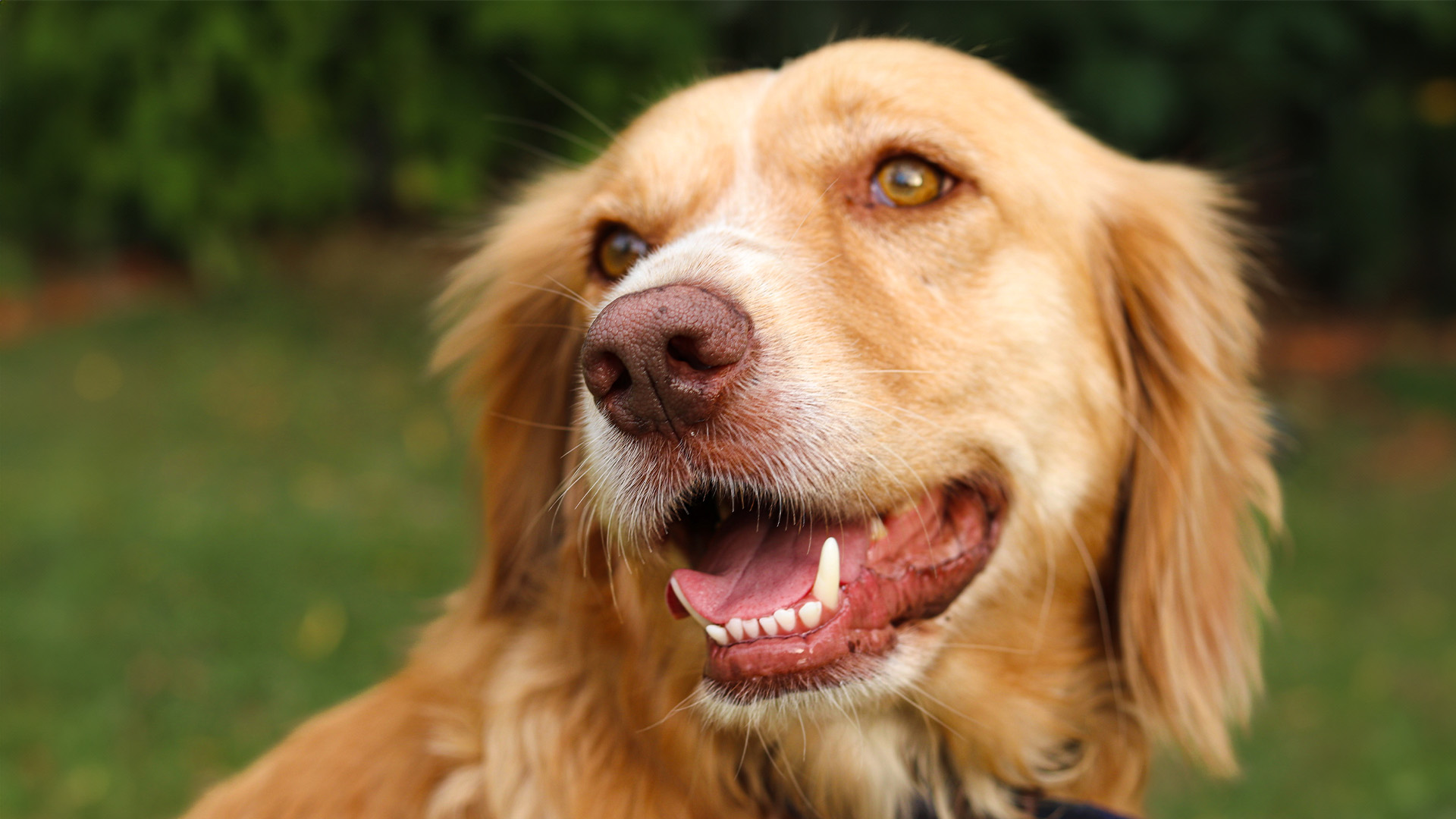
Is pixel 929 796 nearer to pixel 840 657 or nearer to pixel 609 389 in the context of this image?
pixel 840 657

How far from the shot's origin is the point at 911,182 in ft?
7.67

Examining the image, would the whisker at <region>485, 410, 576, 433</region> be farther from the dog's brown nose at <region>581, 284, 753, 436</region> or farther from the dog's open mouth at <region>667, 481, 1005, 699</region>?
the dog's brown nose at <region>581, 284, 753, 436</region>

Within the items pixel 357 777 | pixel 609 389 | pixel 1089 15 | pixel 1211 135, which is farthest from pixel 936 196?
pixel 1211 135

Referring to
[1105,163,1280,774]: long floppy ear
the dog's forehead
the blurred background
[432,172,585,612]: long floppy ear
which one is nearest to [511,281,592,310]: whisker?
[432,172,585,612]: long floppy ear

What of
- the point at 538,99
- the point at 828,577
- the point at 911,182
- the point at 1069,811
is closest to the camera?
the point at 828,577

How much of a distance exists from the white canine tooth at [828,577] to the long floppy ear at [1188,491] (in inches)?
31.5

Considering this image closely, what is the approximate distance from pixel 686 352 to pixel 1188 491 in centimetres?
121

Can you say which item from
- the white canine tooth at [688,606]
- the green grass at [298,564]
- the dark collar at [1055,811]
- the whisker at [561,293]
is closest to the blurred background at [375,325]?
the green grass at [298,564]

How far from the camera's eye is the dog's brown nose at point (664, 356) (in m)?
1.75

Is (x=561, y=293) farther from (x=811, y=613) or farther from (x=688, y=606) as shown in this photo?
(x=811, y=613)

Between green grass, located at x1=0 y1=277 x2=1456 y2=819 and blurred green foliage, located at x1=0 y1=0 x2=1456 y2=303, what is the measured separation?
1.67 metres

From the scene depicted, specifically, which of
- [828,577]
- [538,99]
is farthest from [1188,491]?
[538,99]

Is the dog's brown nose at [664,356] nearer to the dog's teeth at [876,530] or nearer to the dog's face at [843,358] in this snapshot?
the dog's face at [843,358]

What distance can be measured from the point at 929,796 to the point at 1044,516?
590 mm
